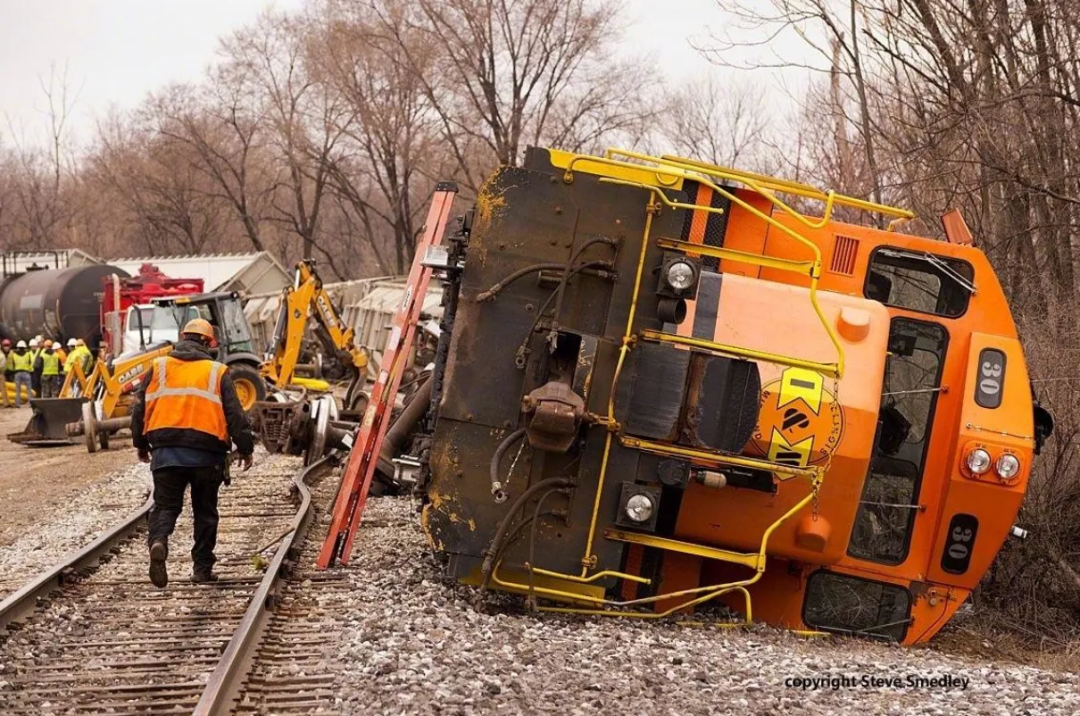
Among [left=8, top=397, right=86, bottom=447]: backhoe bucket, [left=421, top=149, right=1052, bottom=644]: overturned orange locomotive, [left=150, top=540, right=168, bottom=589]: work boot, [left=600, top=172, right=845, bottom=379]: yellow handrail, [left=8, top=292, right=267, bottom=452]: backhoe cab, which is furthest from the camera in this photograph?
[left=8, top=397, right=86, bottom=447]: backhoe bucket

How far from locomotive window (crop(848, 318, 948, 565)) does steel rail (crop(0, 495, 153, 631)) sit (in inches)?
188

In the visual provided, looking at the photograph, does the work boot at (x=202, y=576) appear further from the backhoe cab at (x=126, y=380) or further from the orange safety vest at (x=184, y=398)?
the backhoe cab at (x=126, y=380)

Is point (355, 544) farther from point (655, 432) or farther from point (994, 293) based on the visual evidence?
point (994, 293)

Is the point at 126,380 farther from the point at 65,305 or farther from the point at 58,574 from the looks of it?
the point at 65,305

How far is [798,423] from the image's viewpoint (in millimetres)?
6621

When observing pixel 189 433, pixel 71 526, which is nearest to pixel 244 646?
pixel 189 433

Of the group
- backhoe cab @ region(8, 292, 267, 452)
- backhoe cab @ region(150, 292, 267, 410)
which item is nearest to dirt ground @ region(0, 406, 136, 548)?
backhoe cab @ region(8, 292, 267, 452)

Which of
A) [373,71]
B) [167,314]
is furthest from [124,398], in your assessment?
[373,71]

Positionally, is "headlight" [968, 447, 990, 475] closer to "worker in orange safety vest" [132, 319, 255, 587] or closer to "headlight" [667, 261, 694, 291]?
"headlight" [667, 261, 694, 291]

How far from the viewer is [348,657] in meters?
5.95

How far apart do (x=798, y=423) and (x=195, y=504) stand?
13.2 ft

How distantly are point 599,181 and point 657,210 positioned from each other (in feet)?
1.17

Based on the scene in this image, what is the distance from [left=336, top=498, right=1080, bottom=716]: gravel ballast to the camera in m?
5.41

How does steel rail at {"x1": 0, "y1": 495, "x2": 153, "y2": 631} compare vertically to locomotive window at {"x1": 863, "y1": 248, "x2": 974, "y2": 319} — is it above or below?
below
